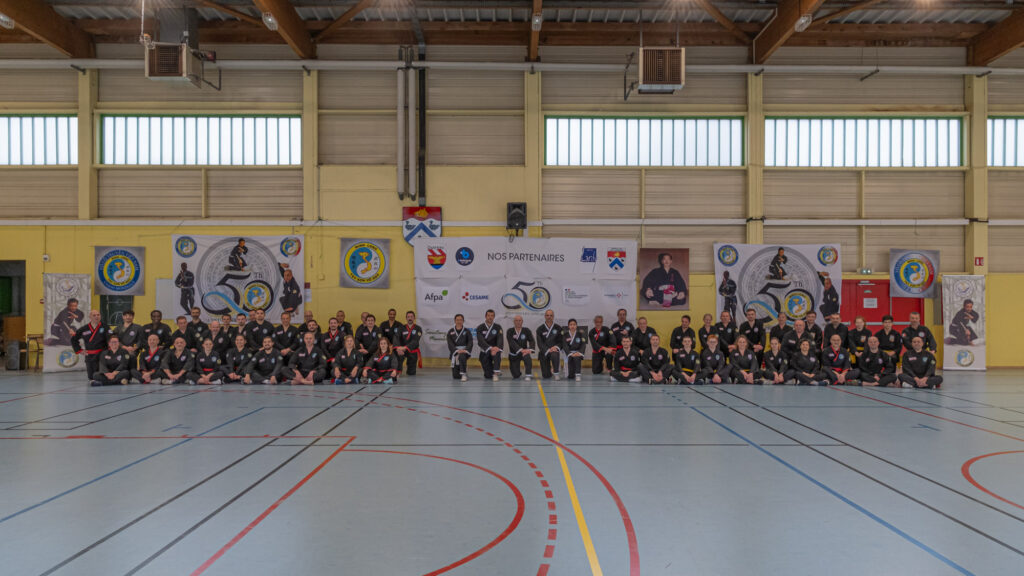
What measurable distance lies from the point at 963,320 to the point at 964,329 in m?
0.25

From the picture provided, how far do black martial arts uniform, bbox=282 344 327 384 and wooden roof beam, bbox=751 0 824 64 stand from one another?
13.6 m

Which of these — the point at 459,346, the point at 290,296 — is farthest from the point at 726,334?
the point at 290,296

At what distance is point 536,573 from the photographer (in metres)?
3.55

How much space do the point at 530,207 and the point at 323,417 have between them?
9251 mm

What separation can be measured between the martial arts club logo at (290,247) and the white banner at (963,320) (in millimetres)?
17760

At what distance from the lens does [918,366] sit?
12508 millimetres

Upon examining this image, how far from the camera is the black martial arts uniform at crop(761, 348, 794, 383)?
13.0 meters

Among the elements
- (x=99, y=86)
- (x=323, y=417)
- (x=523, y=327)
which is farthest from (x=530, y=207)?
(x=99, y=86)

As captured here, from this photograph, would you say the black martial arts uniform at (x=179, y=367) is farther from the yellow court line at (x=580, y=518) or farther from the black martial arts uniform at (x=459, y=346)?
the yellow court line at (x=580, y=518)

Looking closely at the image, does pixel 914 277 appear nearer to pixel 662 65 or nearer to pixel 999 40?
pixel 999 40

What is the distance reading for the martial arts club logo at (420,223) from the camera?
15.9 meters

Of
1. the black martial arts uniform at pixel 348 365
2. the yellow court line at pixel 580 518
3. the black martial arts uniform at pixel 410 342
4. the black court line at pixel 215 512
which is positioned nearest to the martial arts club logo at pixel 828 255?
the black martial arts uniform at pixel 410 342

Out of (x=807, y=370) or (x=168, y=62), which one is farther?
(x=168, y=62)

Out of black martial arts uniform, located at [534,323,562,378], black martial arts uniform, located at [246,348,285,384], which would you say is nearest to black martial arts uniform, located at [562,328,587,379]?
black martial arts uniform, located at [534,323,562,378]
